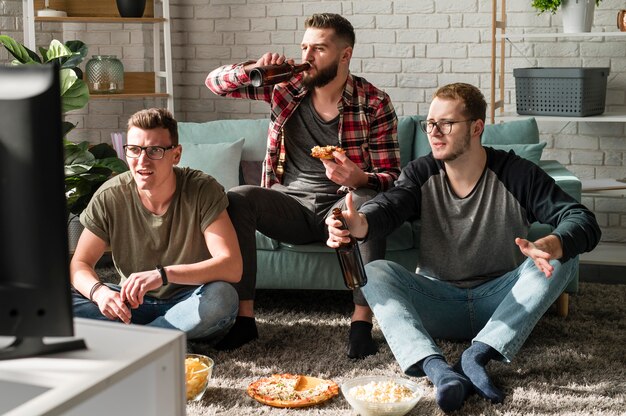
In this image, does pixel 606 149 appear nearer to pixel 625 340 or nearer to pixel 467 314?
pixel 625 340

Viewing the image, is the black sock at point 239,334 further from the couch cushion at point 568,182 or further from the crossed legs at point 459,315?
the couch cushion at point 568,182

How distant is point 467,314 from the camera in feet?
9.80

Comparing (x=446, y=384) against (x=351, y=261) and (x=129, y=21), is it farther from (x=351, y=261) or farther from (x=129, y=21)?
(x=129, y=21)

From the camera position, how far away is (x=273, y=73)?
3342 mm

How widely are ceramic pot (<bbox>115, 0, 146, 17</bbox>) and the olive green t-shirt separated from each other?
6.93 feet

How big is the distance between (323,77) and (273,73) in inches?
7.8

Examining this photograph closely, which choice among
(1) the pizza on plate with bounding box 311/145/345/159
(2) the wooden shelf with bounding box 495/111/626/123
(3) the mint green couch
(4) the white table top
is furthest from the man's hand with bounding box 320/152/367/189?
(4) the white table top

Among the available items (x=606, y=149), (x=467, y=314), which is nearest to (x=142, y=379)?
(x=467, y=314)

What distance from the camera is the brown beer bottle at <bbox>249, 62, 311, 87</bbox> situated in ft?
10.9

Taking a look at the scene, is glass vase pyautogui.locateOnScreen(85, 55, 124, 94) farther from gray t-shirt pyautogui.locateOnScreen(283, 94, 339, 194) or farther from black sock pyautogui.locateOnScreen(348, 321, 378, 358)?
black sock pyautogui.locateOnScreen(348, 321, 378, 358)

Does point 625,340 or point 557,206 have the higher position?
point 557,206

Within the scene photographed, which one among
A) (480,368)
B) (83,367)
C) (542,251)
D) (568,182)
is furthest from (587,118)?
(83,367)

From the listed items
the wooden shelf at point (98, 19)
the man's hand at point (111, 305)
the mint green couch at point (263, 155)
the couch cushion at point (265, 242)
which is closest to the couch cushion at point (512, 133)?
the mint green couch at point (263, 155)

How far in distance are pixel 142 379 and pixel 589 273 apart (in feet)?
11.1
